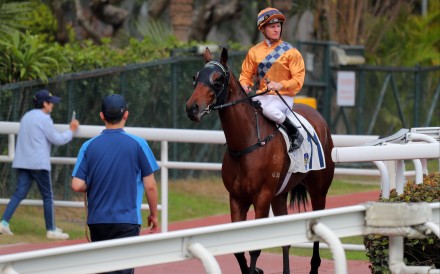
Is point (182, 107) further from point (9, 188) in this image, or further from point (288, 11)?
point (288, 11)

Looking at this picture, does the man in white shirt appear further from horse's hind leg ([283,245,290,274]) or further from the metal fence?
horse's hind leg ([283,245,290,274])

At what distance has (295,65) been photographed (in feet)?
32.3

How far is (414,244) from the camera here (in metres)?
7.61

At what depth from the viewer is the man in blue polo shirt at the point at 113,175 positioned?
7.42m

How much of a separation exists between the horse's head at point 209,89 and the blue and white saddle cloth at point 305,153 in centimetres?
81

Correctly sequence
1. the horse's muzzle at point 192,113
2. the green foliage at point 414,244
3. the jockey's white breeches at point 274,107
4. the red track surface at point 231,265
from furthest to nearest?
the red track surface at point 231,265 → the jockey's white breeches at point 274,107 → the horse's muzzle at point 192,113 → the green foliage at point 414,244

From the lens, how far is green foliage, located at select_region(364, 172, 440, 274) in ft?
25.1

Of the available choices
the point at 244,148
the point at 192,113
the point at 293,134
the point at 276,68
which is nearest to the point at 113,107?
the point at 192,113

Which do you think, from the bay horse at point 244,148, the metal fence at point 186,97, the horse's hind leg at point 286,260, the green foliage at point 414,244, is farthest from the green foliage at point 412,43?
the green foliage at point 414,244

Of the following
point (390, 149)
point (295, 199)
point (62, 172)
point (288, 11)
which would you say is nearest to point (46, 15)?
point (288, 11)

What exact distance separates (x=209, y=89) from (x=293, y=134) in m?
1.08

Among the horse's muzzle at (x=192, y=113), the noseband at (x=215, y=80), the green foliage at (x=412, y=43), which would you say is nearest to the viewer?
the horse's muzzle at (x=192, y=113)

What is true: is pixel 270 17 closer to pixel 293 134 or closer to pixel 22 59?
pixel 293 134

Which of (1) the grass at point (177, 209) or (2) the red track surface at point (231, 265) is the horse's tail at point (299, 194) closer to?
(2) the red track surface at point (231, 265)
